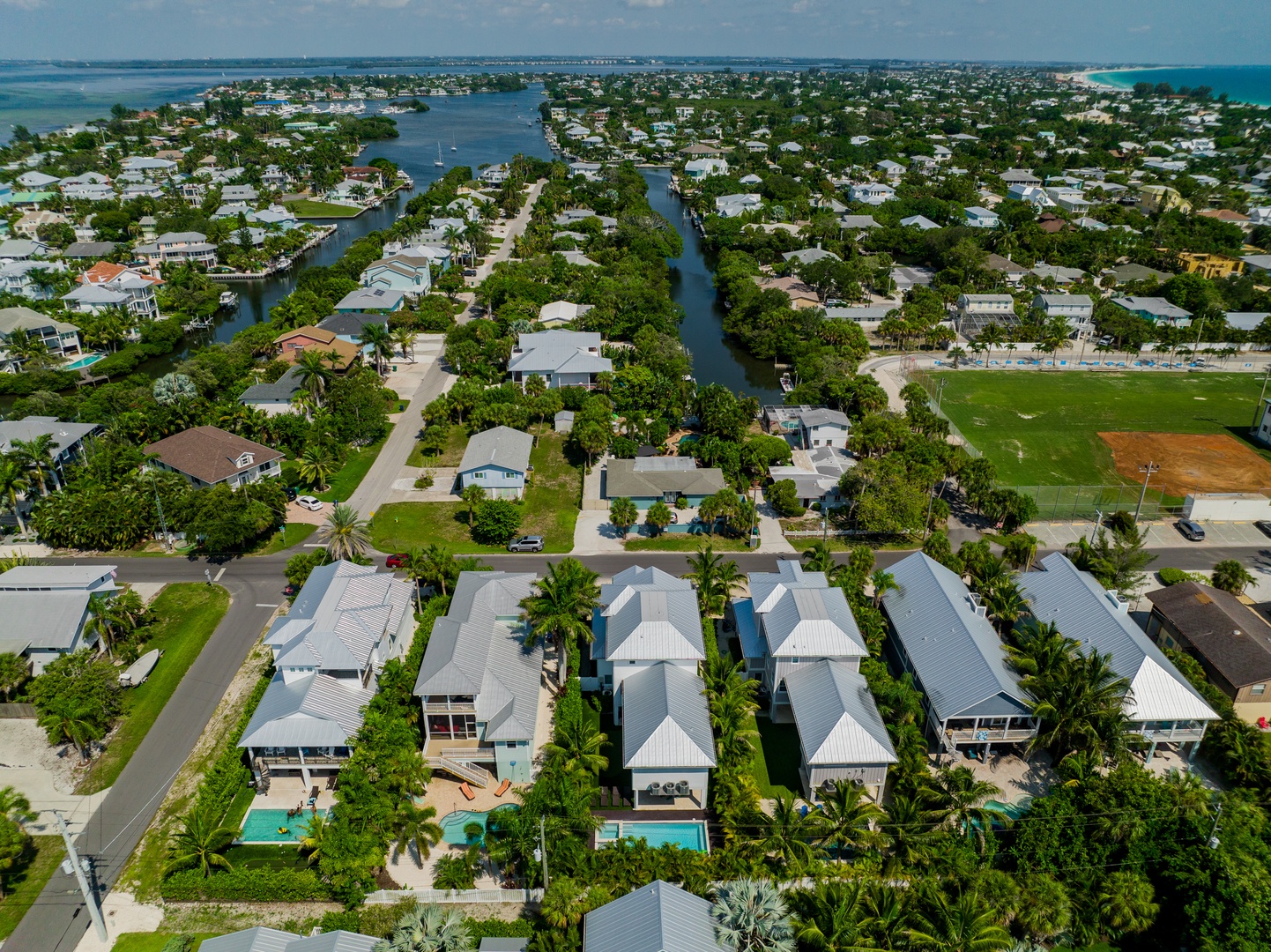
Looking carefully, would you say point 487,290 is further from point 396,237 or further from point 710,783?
point 710,783

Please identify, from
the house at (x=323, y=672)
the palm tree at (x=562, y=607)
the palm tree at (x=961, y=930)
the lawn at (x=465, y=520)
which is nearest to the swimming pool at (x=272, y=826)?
the house at (x=323, y=672)

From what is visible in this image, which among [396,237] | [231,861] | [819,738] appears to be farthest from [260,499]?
[396,237]

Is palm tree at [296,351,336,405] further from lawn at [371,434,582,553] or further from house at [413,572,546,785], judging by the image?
house at [413,572,546,785]

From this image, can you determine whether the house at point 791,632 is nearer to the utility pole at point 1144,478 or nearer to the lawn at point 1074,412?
the utility pole at point 1144,478

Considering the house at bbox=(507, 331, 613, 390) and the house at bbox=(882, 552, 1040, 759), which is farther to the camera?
the house at bbox=(507, 331, 613, 390)

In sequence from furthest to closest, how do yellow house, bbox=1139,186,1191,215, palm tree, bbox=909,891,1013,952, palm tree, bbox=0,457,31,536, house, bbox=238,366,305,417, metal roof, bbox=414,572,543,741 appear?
yellow house, bbox=1139,186,1191,215, house, bbox=238,366,305,417, palm tree, bbox=0,457,31,536, metal roof, bbox=414,572,543,741, palm tree, bbox=909,891,1013,952

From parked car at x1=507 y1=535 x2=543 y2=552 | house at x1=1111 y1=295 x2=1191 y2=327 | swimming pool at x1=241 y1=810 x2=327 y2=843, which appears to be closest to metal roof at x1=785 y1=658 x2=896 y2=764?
parked car at x1=507 y1=535 x2=543 y2=552
